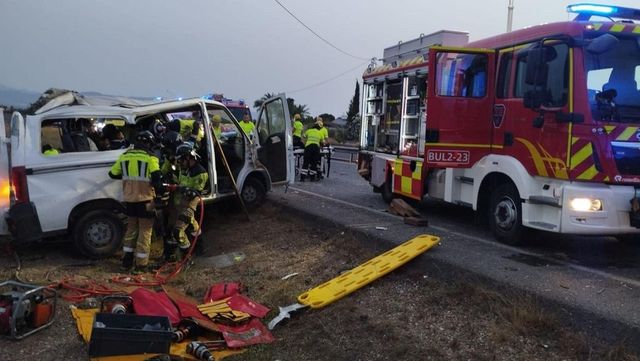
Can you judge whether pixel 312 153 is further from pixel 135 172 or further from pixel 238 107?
pixel 135 172

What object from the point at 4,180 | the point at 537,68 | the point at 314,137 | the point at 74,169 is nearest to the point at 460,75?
the point at 537,68

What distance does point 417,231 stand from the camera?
7.43 metres

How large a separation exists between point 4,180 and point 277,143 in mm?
4598

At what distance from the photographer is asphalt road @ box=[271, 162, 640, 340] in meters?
4.60

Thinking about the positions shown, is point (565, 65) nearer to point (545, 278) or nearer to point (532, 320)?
point (545, 278)

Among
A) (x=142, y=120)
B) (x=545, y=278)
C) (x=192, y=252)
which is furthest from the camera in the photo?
(x=142, y=120)

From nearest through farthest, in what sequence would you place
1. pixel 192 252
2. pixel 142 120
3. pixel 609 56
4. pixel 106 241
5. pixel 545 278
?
pixel 545 278 < pixel 609 56 < pixel 106 241 < pixel 192 252 < pixel 142 120

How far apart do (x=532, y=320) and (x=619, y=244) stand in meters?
3.65

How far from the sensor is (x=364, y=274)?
5598mm

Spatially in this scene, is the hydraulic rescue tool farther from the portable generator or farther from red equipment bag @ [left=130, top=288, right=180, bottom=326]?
the portable generator

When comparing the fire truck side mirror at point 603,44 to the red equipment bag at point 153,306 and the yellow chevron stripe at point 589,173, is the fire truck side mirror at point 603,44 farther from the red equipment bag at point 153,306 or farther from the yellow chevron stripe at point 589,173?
the red equipment bag at point 153,306

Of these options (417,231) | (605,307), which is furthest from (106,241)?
(605,307)

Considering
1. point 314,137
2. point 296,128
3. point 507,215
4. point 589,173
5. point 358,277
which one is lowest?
point 358,277

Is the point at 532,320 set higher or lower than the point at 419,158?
lower
